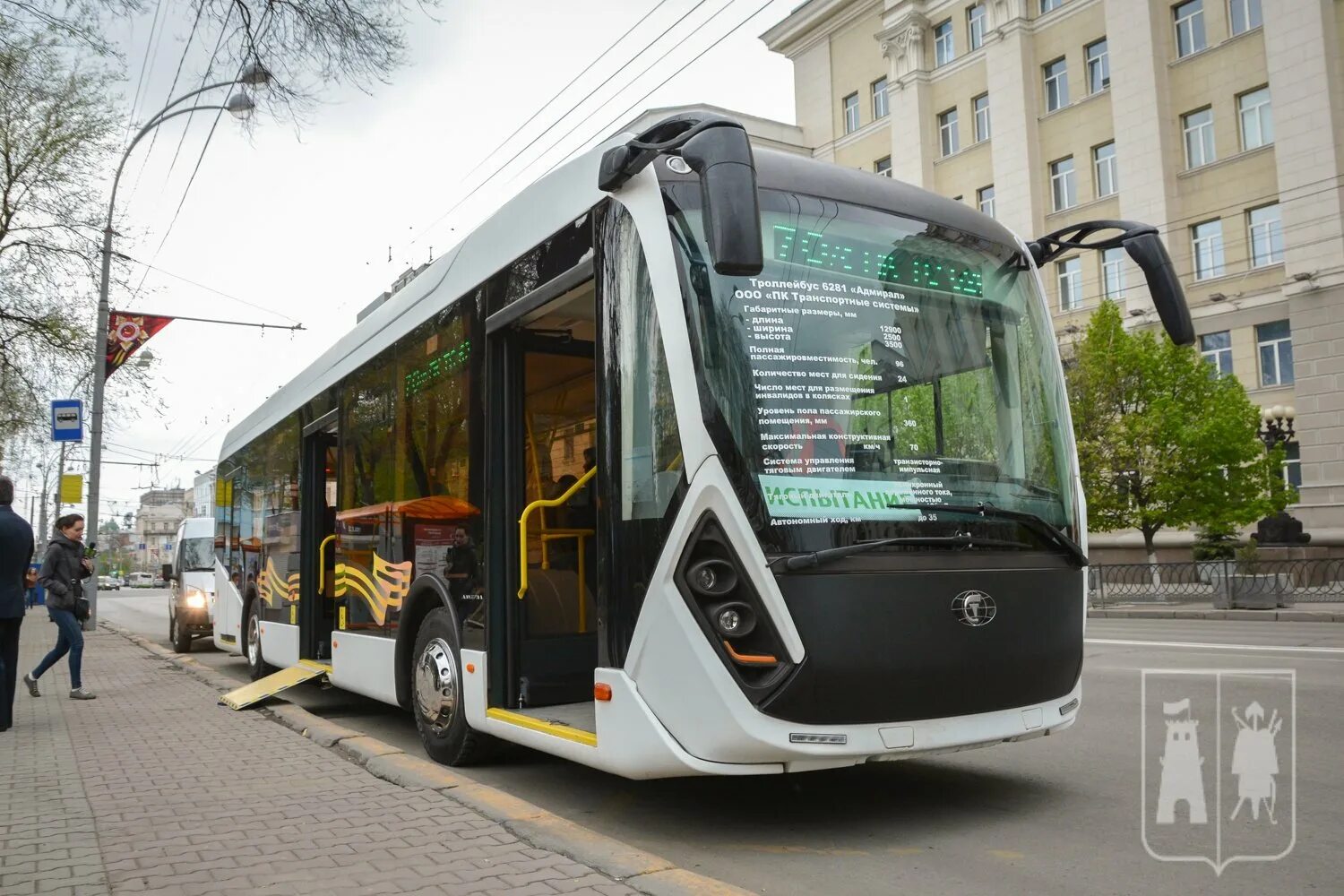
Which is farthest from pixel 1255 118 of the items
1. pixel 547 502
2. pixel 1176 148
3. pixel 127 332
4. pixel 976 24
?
pixel 547 502

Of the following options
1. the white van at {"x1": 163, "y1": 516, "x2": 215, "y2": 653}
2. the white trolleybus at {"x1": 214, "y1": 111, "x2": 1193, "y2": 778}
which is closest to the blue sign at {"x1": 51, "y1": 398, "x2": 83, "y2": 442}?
the white van at {"x1": 163, "y1": 516, "x2": 215, "y2": 653}

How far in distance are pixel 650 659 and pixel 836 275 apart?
189 cm

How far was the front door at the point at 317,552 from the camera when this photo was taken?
10.9 metres

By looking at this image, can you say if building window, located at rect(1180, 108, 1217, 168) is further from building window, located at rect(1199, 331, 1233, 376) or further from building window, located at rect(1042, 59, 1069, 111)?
building window, located at rect(1199, 331, 1233, 376)

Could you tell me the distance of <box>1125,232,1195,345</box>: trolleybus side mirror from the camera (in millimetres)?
5859

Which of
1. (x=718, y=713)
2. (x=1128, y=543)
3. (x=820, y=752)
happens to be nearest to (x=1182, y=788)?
(x=820, y=752)

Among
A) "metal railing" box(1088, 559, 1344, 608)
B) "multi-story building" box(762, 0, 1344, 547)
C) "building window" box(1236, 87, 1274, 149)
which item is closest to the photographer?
"metal railing" box(1088, 559, 1344, 608)

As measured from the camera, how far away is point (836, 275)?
5.16 meters

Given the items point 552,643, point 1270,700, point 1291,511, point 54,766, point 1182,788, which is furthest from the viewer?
point 1291,511

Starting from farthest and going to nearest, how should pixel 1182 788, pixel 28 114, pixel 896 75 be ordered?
1. pixel 896 75
2. pixel 28 114
3. pixel 1182 788

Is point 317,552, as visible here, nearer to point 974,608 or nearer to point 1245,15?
point 974,608

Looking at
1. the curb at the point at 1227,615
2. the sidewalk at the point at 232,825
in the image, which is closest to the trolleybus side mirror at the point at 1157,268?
the sidewalk at the point at 232,825

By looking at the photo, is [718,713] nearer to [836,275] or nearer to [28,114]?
[836,275]

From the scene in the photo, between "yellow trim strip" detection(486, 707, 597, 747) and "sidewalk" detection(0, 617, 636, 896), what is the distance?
1.85ft
